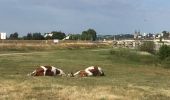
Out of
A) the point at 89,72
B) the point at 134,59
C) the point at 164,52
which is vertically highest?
the point at 89,72

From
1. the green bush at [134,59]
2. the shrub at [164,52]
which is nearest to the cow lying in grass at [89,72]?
the green bush at [134,59]

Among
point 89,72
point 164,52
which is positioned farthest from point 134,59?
point 89,72

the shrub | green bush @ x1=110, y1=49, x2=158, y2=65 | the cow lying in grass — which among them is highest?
the cow lying in grass

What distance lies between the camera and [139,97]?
18.3 m

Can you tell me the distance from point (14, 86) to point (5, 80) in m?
2.15

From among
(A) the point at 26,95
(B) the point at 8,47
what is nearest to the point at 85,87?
(A) the point at 26,95

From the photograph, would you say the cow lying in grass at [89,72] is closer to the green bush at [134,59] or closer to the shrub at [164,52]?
the green bush at [134,59]

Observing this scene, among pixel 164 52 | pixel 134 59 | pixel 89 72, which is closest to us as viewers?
pixel 89 72

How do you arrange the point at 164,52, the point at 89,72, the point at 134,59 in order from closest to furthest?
the point at 89,72, the point at 134,59, the point at 164,52

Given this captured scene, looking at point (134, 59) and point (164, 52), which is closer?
point (134, 59)

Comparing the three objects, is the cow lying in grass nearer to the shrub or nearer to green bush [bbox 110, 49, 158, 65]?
green bush [bbox 110, 49, 158, 65]

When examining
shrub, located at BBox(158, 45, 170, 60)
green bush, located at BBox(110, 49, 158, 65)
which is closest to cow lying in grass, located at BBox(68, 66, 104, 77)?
green bush, located at BBox(110, 49, 158, 65)

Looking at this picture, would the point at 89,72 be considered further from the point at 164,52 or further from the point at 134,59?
the point at 164,52

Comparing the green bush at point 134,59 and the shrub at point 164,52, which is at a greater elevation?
the shrub at point 164,52
